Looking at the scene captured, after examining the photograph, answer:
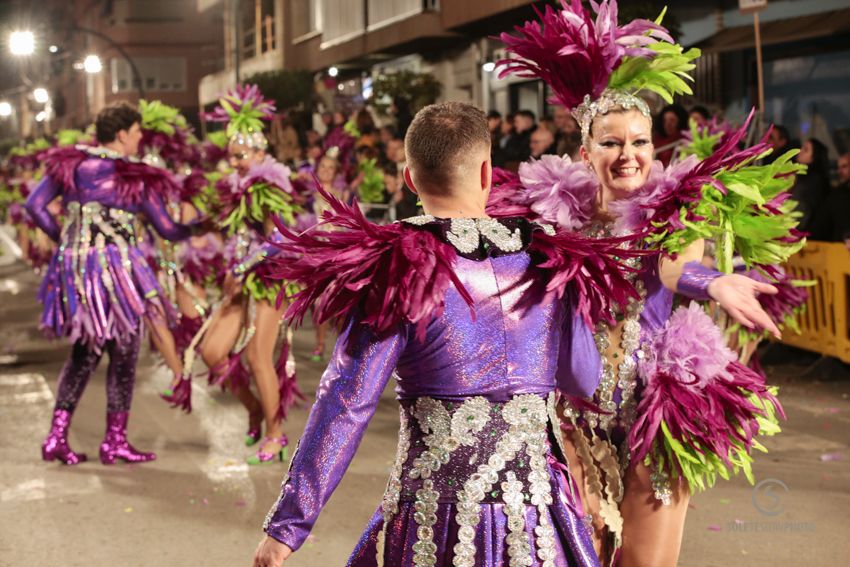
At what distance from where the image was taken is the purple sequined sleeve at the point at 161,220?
24.0 feet

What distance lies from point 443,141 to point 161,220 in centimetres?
499

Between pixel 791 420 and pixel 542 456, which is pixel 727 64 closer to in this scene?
pixel 791 420

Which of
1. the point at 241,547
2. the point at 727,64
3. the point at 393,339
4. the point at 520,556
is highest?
the point at 727,64

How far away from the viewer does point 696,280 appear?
3.35 m

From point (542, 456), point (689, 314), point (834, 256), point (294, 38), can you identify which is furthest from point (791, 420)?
point (294, 38)

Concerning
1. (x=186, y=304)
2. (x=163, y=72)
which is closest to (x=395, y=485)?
(x=186, y=304)

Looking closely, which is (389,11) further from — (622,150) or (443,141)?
(443,141)

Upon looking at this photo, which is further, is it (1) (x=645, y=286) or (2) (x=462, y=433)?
(1) (x=645, y=286)

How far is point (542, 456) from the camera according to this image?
2.74m

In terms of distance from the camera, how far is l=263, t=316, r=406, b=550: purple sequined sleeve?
259 centimetres

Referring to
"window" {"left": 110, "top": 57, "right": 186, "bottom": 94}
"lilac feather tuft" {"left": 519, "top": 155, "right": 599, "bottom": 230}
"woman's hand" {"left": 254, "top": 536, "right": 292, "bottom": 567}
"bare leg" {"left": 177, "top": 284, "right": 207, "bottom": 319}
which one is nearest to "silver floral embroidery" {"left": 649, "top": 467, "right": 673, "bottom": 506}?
"lilac feather tuft" {"left": 519, "top": 155, "right": 599, "bottom": 230}

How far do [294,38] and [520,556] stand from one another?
34072 millimetres

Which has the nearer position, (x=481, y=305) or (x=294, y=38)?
(x=481, y=305)

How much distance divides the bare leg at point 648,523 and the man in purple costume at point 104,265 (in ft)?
14.3
